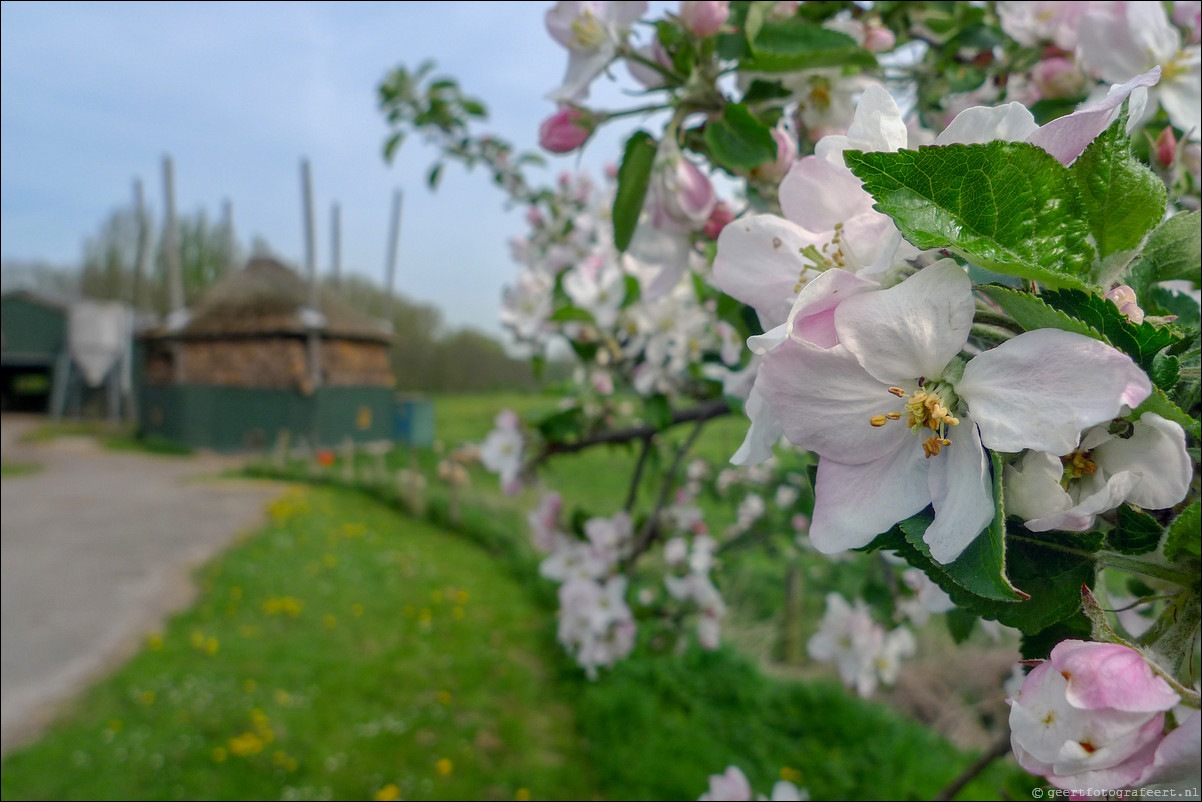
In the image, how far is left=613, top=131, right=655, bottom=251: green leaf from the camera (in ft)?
2.63

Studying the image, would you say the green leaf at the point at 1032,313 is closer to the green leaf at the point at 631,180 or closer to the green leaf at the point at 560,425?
the green leaf at the point at 631,180

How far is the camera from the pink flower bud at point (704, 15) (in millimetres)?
756

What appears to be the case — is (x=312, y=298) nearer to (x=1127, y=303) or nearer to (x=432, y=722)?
(x=432, y=722)

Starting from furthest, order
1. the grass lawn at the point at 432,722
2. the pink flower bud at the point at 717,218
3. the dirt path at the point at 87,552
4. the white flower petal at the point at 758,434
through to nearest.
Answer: the grass lawn at the point at 432,722, the dirt path at the point at 87,552, the pink flower bud at the point at 717,218, the white flower petal at the point at 758,434

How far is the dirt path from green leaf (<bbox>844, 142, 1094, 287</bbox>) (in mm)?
1351

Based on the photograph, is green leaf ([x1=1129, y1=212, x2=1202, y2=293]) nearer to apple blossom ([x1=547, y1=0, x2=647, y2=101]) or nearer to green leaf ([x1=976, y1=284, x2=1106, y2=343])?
green leaf ([x1=976, y1=284, x2=1106, y2=343])

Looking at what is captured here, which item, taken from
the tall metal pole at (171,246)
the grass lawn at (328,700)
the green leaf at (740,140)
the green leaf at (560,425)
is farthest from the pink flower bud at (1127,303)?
the tall metal pole at (171,246)

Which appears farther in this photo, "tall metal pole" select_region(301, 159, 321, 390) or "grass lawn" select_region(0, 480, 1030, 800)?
"tall metal pole" select_region(301, 159, 321, 390)

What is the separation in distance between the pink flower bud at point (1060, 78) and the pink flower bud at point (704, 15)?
1.45 feet

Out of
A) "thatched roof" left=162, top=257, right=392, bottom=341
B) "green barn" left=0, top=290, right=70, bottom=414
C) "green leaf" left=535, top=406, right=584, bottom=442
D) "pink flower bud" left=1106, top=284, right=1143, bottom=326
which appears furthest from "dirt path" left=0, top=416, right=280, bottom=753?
"thatched roof" left=162, top=257, right=392, bottom=341

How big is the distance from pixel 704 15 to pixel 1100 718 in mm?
733

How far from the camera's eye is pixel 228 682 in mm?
3588

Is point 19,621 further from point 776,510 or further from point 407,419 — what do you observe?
point 407,419

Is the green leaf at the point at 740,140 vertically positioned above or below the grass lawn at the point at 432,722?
above
